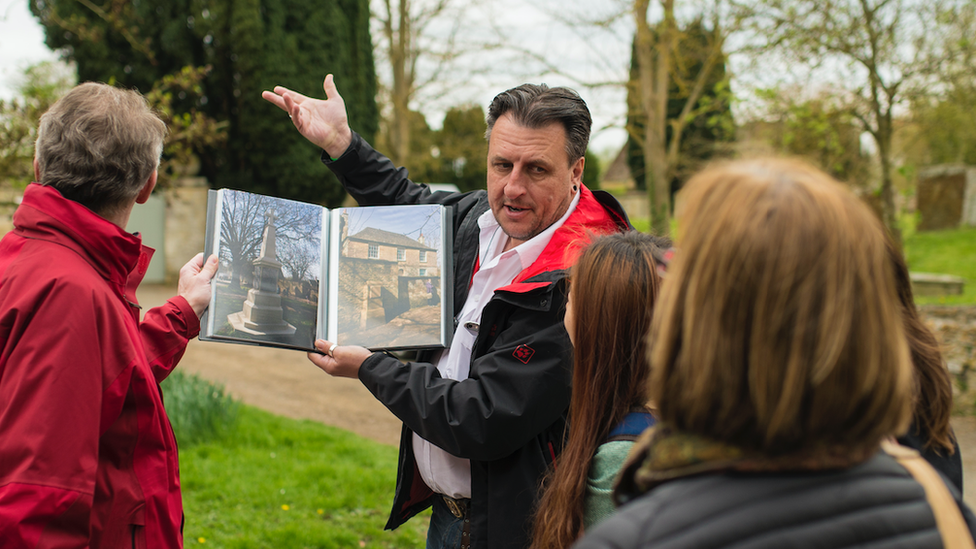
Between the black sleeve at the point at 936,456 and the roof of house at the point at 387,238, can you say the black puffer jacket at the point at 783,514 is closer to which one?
the black sleeve at the point at 936,456

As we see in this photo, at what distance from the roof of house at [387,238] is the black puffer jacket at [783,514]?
1391 millimetres

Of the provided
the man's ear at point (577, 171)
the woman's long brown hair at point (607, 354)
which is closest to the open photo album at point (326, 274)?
the man's ear at point (577, 171)

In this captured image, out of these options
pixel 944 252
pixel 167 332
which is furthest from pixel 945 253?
pixel 167 332

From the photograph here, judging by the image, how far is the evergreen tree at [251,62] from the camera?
497 inches

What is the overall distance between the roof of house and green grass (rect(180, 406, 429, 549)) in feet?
7.17

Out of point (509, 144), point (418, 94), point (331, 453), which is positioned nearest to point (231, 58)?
point (418, 94)

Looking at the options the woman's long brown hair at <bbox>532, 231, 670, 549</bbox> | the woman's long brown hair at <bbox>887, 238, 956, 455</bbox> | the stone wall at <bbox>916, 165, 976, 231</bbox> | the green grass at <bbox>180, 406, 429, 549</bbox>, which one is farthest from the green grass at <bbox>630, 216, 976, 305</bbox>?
the woman's long brown hair at <bbox>532, 231, 670, 549</bbox>

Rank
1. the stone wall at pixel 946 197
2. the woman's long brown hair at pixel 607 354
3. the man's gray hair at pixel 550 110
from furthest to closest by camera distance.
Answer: the stone wall at pixel 946 197 < the man's gray hair at pixel 550 110 < the woman's long brown hair at pixel 607 354

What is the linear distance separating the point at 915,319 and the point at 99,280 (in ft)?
5.96

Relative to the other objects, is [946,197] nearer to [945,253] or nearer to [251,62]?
[945,253]

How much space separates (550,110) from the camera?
2049 millimetres

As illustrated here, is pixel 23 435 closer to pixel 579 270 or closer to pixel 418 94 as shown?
pixel 579 270

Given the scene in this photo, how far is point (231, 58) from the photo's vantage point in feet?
43.1

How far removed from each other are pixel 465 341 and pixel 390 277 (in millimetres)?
319
